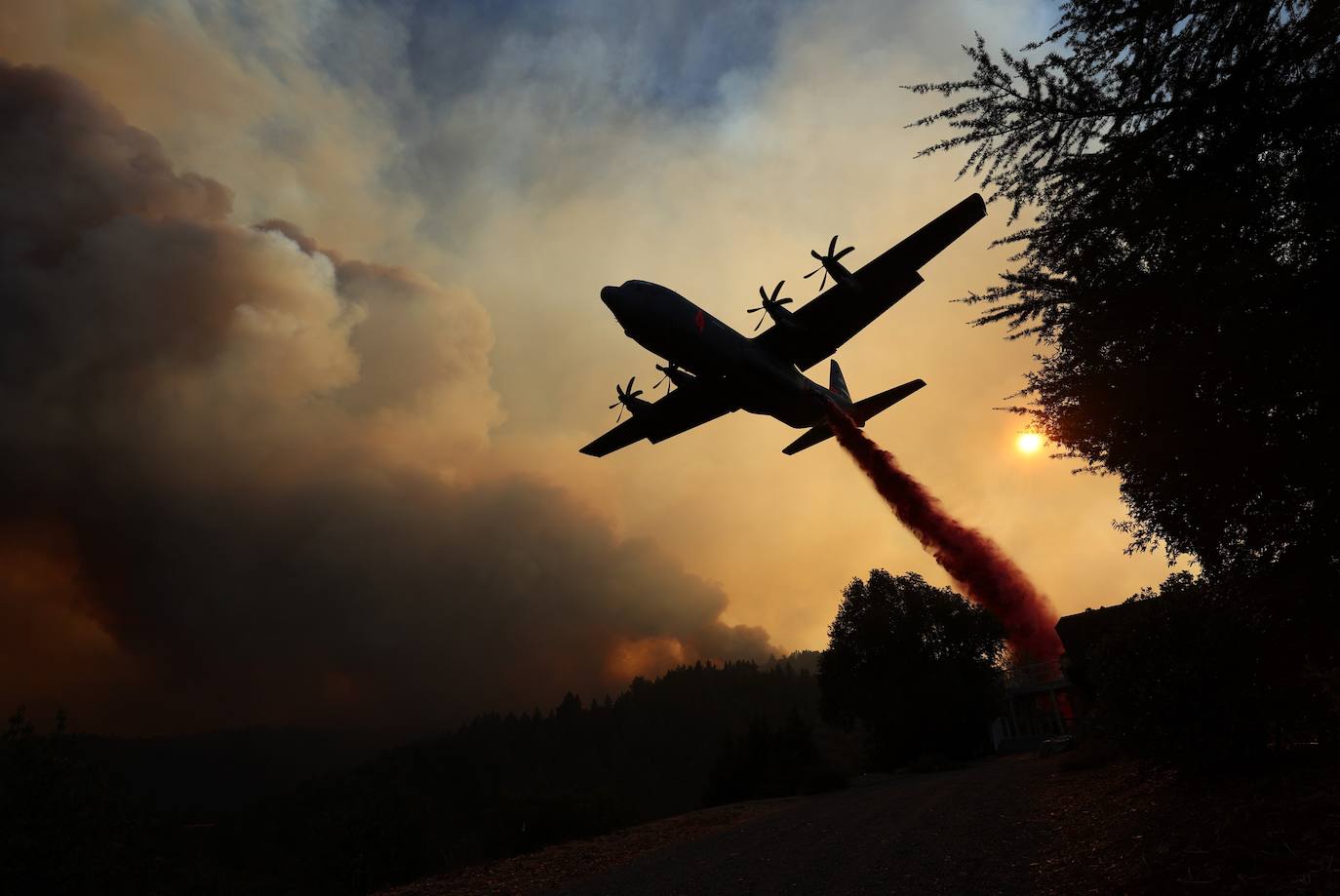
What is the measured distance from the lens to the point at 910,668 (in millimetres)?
43531

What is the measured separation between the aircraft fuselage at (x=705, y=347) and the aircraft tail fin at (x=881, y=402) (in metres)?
5.01

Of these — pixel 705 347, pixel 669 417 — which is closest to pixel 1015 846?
pixel 705 347

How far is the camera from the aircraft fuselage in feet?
69.6

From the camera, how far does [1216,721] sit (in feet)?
33.1

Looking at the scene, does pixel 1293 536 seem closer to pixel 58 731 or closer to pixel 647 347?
pixel 647 347

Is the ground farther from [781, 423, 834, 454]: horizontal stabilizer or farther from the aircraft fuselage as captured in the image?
[781, 423, 834, 454]: horizontal stabilizer

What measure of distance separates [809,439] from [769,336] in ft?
22.4

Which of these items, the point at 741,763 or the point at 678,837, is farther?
the point at 741,763

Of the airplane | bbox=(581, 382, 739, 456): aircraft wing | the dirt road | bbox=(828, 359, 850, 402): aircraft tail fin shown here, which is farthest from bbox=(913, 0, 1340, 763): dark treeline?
bbox=(828, 359, 850, 402): aircraft tail fin

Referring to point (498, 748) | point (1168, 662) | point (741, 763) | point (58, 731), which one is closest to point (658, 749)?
point (498, 748)

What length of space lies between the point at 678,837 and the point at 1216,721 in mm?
12601

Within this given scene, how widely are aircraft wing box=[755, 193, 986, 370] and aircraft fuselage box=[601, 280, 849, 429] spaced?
98 centimetres

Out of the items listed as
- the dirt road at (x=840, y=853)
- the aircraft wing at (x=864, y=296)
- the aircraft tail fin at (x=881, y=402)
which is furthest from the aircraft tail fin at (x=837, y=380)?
the dirt road at (x=840, y=853)

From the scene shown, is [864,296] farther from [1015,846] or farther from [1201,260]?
[1015,846]
